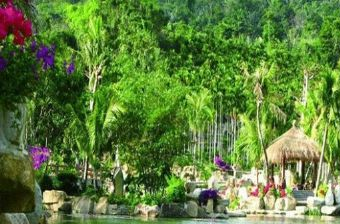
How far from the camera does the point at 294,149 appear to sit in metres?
30.7

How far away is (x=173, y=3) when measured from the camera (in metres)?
107

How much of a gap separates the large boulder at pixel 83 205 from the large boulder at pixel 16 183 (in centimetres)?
1377

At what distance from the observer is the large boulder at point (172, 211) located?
2138 cm

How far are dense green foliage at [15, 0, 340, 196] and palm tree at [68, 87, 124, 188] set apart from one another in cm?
3

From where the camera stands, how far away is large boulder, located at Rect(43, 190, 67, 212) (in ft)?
70.1

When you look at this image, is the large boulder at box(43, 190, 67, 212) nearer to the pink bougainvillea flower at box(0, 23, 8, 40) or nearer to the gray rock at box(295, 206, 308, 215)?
the gray rock at box(295, 206, 308, 215)

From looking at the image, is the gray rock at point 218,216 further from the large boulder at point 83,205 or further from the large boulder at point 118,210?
the large boulder at point 83,205

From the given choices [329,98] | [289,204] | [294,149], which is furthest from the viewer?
[329,98]

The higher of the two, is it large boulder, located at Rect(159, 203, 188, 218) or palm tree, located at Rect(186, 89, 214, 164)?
palm tree, located at Rect(186, 89, 214, 164)

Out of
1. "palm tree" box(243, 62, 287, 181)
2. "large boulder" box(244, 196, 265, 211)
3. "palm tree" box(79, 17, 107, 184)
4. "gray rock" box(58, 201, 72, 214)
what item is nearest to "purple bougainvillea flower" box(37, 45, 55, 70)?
"gray rock" box(58, 201, 72, 214)

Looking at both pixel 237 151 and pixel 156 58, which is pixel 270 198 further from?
pixel 156 58

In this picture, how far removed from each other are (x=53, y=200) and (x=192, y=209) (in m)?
3.56

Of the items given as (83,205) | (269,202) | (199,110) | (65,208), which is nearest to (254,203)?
(269,202)

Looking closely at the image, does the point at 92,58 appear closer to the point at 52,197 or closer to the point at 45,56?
the point at 52,197
